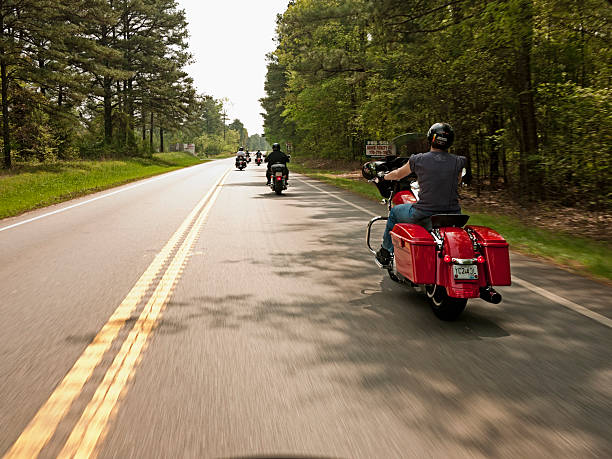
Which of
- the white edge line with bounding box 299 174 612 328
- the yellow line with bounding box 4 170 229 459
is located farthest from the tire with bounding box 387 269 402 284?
the yellow line with bounding box 4 170 229 459

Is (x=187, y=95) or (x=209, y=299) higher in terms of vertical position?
(x=187, y=95)

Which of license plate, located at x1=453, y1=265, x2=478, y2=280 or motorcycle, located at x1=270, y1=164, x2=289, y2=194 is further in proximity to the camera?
motorcycle, located at x1=270, y1=164, x2=289, y2=194

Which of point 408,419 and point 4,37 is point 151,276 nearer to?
point 408,419

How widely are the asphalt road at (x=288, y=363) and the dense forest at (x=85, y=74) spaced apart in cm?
2873

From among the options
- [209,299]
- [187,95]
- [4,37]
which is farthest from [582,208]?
[187,95]

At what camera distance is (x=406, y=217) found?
19.2 feet

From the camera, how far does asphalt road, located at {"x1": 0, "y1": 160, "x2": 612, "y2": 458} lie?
278 centimetres

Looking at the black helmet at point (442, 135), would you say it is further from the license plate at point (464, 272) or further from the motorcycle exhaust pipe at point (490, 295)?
the motorcycle exhaust pipe at point (490, 295)

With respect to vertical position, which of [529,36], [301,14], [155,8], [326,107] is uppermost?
[155,8]

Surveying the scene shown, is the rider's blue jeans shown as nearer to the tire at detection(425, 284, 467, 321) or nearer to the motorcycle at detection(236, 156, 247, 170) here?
the tire at detection(425, 284, 467, 321)

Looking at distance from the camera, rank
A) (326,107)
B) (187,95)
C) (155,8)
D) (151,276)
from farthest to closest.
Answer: (187,95) → (155,8) → (326,107) → (151,276)

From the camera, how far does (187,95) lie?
179ft

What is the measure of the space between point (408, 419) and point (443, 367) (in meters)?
0.88

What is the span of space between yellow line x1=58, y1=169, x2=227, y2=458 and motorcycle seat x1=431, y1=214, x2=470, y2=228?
278cm
